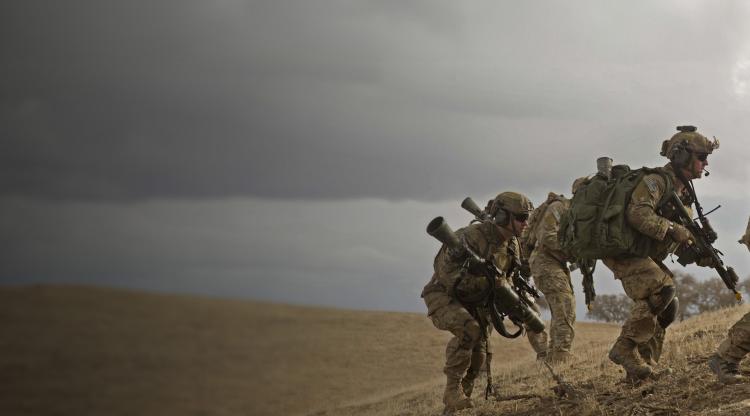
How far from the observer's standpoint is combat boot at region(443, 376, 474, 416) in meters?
9.70

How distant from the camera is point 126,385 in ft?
16.1

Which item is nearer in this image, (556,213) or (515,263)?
(515,263)

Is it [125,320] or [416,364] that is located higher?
[125,320]

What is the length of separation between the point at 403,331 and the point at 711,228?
1781 centimetres

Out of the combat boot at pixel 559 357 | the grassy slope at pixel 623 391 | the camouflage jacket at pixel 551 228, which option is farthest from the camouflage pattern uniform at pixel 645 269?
the camouflage jacket at pixel 551 228

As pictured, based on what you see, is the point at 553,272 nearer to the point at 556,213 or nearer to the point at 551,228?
the point at 551,228

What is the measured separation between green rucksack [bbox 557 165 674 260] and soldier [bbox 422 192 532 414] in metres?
0.67

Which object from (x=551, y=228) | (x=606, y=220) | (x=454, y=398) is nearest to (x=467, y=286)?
(x=454, y=398)

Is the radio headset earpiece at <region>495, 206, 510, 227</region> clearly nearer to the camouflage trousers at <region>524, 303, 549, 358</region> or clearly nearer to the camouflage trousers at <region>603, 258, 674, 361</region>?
the camouflage trousers at <region>603, 258, 674, 361</region>

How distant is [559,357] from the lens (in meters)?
12.2

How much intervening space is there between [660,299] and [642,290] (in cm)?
21

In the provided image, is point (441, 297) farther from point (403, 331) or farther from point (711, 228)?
point (403, 331)

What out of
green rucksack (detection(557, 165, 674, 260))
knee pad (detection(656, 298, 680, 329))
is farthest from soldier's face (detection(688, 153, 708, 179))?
knee pad (detection(656, 298, 680, 329))

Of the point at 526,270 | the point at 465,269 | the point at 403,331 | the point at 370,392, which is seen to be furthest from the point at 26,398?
the point at 403,331
